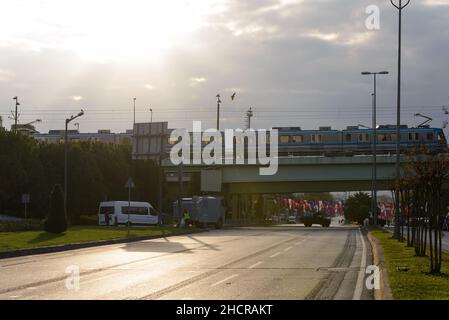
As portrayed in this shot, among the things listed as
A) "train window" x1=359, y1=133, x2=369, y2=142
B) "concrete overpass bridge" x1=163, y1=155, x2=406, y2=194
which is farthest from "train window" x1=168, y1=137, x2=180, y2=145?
"train window" x1=359, y1=133, x2=369, y2=142

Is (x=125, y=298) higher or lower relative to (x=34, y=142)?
lower

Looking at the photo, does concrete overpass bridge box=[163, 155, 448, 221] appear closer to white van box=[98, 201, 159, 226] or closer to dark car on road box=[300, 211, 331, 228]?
dark car on road box=[300, 211, 331, 228]

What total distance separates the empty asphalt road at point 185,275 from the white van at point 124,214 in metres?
35.9

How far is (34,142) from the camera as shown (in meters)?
71.1

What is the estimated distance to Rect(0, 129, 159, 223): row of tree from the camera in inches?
2500

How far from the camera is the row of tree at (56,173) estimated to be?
208 feet

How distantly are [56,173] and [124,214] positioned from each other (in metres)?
10.1

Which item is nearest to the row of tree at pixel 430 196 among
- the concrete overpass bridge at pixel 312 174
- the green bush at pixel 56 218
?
the green bush at pixel 56 218

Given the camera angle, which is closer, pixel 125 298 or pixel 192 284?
pixel 125 298

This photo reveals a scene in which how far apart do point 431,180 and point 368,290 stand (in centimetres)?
529
